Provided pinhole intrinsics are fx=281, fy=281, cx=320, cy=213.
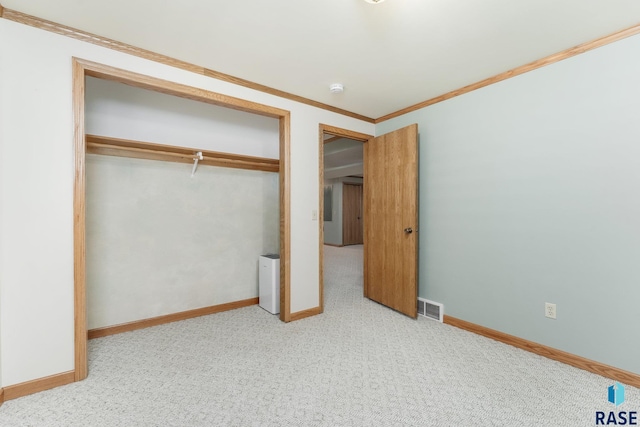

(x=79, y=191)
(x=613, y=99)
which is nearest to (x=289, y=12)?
(x=79, y=191)

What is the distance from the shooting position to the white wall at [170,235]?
2.51 metres

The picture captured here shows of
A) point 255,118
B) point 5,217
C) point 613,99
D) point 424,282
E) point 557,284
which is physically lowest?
point 424,282

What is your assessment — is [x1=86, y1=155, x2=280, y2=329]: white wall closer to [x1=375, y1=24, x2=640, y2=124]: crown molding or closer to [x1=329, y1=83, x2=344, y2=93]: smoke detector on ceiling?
[x1=329, y1=83, x2=344, y2=93]: smoke detector on ceiling

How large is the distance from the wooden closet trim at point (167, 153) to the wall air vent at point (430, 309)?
7.59 ft

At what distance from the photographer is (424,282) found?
3088mm

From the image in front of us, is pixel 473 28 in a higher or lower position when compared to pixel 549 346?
higher

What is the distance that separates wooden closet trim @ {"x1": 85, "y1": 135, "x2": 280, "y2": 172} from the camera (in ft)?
7.82

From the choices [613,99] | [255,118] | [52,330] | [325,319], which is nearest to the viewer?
[52,330]

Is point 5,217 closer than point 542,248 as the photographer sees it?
Yes

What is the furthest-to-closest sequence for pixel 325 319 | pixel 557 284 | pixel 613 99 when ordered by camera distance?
pixel 325 319, pixel 557 284, pixel 613 99

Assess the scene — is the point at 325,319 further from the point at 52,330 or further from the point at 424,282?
the point at 52,330

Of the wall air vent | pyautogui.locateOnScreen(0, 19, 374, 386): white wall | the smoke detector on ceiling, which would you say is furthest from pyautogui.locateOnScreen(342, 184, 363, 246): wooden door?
pyautogui.locateOnScreen(0, 19, 374, 386): white wall

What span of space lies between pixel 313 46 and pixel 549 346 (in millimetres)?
2873

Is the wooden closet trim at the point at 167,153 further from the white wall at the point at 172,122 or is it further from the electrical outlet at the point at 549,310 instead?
the electrical outlet at the point at 549,310
